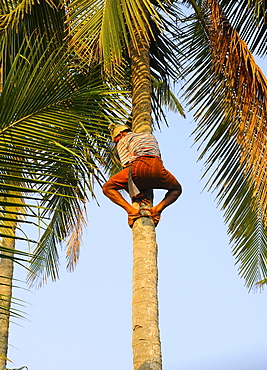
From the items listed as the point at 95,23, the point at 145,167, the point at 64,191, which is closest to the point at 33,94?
the point at 145,167

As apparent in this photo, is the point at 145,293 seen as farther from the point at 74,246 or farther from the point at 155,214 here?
the point at 74,246

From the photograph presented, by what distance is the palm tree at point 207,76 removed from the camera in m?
5.19

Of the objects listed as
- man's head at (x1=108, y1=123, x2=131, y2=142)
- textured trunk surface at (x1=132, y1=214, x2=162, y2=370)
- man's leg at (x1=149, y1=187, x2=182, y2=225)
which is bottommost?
textured trunk surface at (x1=132, y1=214, x2=162, y2=370)

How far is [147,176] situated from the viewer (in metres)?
4.97

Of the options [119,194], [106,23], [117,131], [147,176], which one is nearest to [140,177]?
[147,176]

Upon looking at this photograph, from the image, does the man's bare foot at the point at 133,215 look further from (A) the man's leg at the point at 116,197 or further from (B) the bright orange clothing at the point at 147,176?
(B) the bright orange clothing at the point at 147,176

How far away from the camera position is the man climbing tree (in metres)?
5.01

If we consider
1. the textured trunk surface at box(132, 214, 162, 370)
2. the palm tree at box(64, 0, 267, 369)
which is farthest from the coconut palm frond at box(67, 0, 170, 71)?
the textured trunk surface at box(132, 214, 162, 370)

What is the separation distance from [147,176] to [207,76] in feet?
8.39

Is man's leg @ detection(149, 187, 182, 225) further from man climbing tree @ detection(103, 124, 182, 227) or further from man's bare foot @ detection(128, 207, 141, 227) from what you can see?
man's bare foot @ detection(128, 207, 141, 227)

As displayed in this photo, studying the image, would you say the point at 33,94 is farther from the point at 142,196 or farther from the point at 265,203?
the point at 265,203

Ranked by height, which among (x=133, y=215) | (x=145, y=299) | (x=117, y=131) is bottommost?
(x=145, y=299)

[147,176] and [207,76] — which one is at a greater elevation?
[207,76]

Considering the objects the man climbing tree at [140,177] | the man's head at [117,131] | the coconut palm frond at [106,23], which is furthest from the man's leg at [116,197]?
the coconut palm frond at [106,23]
